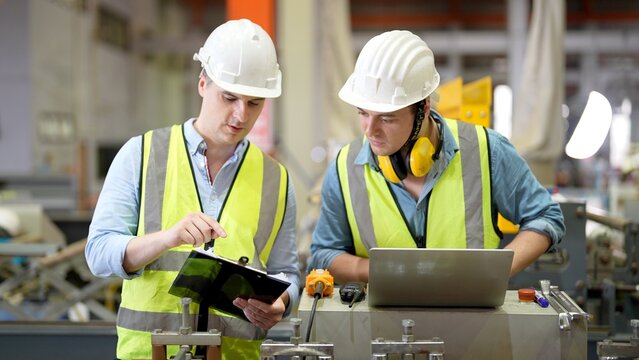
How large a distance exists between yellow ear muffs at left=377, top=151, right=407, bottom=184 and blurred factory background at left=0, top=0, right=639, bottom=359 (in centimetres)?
54

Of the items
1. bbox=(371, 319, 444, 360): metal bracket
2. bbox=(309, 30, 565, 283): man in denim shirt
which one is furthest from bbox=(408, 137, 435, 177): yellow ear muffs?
Result: bbox=(371, 319, 444, 360): metal bracket

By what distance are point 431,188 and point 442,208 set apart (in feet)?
0.21

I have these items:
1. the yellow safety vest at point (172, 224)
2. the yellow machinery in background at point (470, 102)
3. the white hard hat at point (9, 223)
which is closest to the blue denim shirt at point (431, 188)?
the yellow safety vest at point (172, 224)

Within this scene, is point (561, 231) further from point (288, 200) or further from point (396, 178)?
point (288, 200)

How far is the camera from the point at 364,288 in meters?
1.78

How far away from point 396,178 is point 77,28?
997cm

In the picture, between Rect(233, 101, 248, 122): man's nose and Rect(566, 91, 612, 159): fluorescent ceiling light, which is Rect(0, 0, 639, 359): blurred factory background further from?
Rect(233, 101, 248, 122): man's nose

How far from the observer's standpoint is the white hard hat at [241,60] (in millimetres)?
2006

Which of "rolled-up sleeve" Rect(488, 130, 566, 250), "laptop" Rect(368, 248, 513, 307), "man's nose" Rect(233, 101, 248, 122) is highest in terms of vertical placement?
"man's nose" Rect(233, 101, 248, 122)

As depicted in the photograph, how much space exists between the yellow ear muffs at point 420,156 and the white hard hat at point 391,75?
12 centimetres

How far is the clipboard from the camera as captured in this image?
171 centimetres

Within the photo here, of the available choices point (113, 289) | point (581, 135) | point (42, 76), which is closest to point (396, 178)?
point (581, 135)

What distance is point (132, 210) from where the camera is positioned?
1.97 metres

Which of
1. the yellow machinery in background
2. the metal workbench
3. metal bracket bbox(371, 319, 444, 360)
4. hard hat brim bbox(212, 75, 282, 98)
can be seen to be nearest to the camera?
metal bracket bbox(371, 319, 444, 360)
